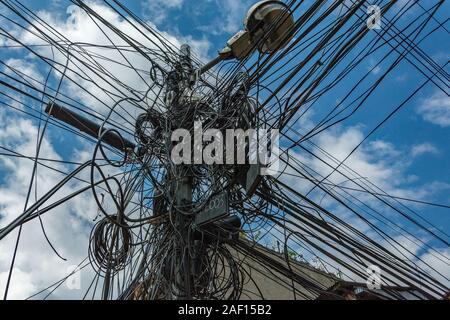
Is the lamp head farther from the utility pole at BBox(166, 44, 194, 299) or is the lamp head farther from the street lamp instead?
the utility pole at BBox(166, 44, 194, 299)

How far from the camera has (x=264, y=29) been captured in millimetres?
3314

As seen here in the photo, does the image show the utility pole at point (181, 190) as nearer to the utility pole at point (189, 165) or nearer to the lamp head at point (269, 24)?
the utility pole at point (189, 165)

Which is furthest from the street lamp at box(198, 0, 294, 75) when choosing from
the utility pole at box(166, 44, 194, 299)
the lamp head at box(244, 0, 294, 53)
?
the utility pole at box(166, 44, 194, 299)

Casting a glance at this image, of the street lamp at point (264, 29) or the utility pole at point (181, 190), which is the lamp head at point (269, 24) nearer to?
the street lamp at point (264, 29)

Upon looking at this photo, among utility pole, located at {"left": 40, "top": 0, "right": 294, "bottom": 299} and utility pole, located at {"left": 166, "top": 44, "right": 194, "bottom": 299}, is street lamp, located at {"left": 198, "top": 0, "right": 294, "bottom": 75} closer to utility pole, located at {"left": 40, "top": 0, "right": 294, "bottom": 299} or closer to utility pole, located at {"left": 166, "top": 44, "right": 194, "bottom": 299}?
utility pole, located at {"left": 40, "top": 0, "right": 294, "bottom": 299}

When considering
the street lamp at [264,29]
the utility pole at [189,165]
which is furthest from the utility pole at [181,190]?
the street lamp at [264,29]

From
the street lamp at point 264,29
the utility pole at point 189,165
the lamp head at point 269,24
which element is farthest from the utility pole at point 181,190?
the lamp head at point 269,24

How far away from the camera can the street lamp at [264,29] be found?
3049mm

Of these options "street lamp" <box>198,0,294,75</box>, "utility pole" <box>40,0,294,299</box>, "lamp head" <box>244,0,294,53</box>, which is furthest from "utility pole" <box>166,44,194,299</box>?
"lamp head" <box>244,0,294,53</box>

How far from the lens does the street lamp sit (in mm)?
3049

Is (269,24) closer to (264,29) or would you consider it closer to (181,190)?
(264,29)

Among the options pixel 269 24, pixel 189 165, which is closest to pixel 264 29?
pixel 269 24
